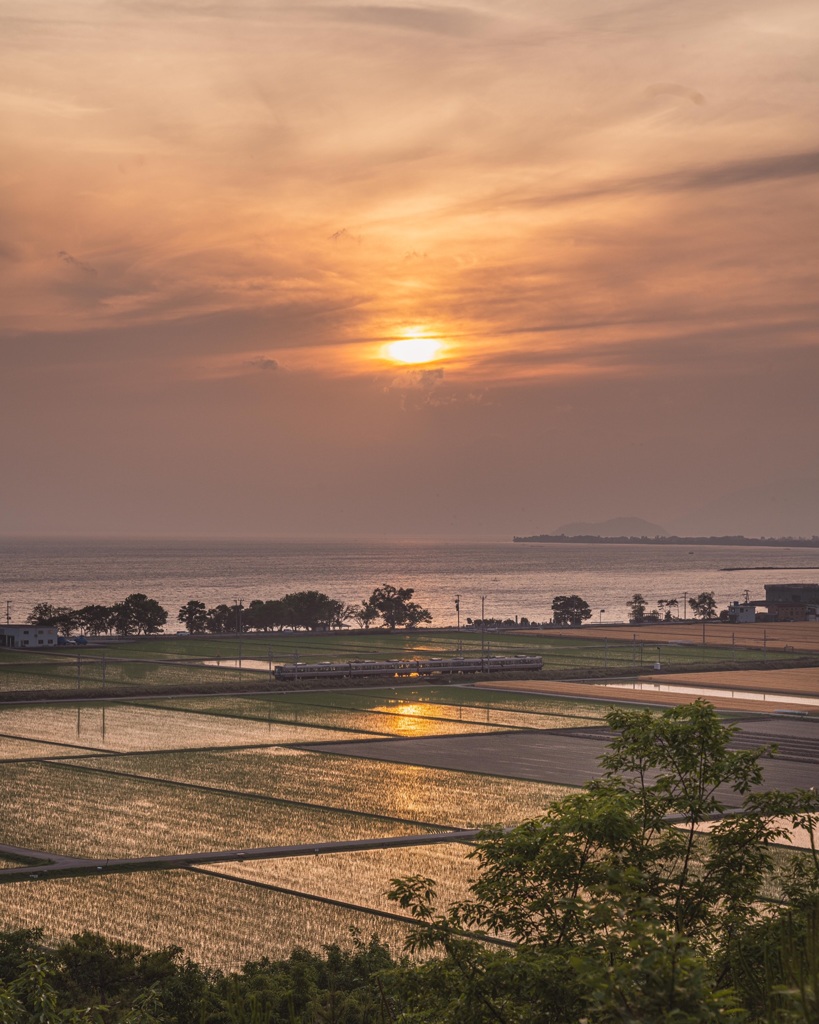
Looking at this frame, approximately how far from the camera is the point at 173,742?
69.0 m

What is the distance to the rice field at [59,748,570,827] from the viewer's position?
50250 mm

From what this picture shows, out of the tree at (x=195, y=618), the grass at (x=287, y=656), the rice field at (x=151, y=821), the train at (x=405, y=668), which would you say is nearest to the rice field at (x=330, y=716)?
the grass at (x=287, y=656)

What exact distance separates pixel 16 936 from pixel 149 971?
11.5 ft

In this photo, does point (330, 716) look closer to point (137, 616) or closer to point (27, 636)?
point (27, 636)

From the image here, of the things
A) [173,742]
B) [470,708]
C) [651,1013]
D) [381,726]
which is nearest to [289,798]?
[173,742]

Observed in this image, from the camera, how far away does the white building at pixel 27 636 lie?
5133 inches

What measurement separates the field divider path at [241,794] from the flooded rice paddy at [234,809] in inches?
3.8

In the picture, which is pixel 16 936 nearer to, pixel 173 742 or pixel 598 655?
pixel 173 742

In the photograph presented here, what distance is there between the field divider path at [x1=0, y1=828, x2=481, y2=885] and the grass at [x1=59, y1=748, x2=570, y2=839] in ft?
10.3

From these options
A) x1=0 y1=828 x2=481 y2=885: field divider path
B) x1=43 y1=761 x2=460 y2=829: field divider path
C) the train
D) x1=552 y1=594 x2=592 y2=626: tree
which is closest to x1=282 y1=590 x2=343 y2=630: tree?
x1=552 y1=594 x2=592 y2=626: tree

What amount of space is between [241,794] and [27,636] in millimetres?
84533

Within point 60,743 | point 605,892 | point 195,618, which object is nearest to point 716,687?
point 60,743

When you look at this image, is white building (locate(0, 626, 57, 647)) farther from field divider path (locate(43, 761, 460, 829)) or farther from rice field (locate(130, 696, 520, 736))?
field divider path (locate(43, 761, 460, 829))

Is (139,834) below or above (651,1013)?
below
